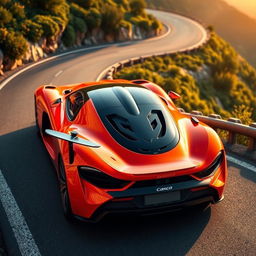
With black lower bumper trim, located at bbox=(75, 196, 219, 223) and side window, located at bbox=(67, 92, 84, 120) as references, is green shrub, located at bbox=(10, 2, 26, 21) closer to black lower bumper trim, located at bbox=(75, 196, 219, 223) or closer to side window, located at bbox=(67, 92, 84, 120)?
side window, located at bbox=(67, 92, 84, 120)

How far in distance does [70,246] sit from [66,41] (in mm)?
20130

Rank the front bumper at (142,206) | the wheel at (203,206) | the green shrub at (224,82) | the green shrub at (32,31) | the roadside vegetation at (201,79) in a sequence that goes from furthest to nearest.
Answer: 1. the green shrub at (224,82)
2. the roadside vegetation at (201,79)
3. the green shrub at (32,31)
4. the wheel at (203,206)
5. the front bumper at (142,206)

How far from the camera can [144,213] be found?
4207 mm

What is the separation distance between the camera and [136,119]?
5.02m

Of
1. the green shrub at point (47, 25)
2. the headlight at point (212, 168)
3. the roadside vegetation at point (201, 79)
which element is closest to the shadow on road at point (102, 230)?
the headlight at point (212, 168)

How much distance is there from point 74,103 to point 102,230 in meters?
2.13

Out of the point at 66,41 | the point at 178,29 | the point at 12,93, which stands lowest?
the point at 178,29

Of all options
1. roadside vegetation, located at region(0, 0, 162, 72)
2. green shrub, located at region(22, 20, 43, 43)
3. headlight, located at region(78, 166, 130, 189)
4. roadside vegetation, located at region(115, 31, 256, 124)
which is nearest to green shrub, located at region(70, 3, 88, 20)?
roadside vegetation, located at region(0, 0, 162, 72)

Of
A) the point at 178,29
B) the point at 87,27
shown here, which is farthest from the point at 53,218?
the point at 178,29

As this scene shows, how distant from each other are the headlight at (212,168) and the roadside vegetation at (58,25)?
42.3 ft

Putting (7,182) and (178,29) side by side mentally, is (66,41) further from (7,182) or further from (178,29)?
(178,29)

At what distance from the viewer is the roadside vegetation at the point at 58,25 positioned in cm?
1663

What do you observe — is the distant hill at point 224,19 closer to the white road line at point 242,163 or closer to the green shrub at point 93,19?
the green shrub at point 93,19

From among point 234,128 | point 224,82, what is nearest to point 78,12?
point 224,82
